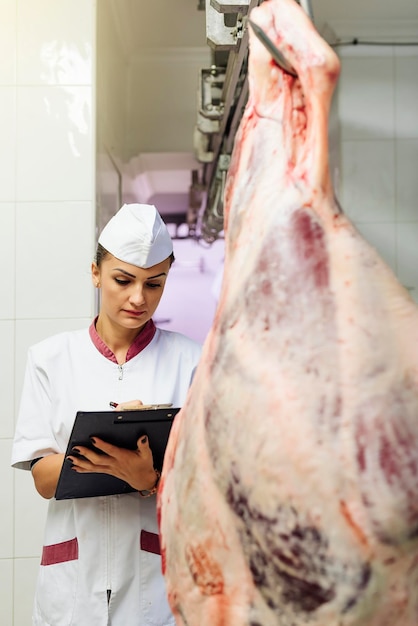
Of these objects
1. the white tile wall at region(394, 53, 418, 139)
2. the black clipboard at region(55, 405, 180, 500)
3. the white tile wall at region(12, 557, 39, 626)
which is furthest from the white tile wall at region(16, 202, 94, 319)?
the white tile wall at region(394, 53, 418, 139)

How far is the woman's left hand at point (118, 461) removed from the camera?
124cm

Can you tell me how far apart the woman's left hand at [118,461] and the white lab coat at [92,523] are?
203mm

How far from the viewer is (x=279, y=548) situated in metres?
0.70

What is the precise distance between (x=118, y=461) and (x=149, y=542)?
31 cm

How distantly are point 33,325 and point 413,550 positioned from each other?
161cm

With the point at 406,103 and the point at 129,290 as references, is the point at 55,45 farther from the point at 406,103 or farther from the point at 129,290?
the point at 406,103

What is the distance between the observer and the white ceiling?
292cm

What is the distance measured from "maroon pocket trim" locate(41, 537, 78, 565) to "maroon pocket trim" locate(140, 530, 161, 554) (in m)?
0.14

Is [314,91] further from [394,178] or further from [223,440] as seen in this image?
[394,178]

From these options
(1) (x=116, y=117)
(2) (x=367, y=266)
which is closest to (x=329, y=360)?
(2) (x=367, y=266)

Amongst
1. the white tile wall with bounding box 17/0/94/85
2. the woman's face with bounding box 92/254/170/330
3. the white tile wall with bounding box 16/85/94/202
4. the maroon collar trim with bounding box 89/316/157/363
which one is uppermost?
the white tile wall with bounding box 17/0/94/85

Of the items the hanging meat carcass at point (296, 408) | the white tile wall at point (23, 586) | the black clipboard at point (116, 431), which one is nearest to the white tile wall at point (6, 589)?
the white tile wall at point (23, 586)

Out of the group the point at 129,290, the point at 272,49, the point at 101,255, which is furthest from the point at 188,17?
the point at 272,49

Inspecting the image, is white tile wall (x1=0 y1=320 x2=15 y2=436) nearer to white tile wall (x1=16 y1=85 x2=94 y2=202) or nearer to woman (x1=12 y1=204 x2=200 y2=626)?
white tile wall (x1=16 y1=85 x2=94 y2=202)
